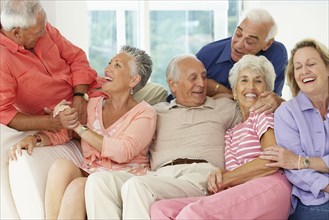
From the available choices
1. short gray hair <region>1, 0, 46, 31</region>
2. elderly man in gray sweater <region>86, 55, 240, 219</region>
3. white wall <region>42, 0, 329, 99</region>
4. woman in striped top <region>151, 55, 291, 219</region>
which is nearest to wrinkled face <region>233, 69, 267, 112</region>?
woman in striped top <region>151, 55, 291, 219</region>

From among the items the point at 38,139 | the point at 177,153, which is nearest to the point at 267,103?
the point at 177,153

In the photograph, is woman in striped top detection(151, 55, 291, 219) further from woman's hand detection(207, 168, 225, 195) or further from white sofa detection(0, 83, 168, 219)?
white sofa detection(0, 83, 168, 219)

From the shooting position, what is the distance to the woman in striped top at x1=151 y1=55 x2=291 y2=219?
8.51 ft

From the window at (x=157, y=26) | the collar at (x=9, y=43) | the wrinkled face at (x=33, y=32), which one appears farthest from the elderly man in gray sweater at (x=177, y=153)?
the window at (x=157, y=26)

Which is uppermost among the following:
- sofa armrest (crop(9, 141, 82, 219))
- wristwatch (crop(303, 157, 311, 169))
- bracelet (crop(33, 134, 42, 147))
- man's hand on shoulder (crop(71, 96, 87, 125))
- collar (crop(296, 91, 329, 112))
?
collar (crop(296, 91, 329, 112))

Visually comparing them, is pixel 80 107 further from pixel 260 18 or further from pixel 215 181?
pixel 260 18

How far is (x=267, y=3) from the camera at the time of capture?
612 cm

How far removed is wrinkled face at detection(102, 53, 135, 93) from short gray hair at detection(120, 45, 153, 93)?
→ 2cm

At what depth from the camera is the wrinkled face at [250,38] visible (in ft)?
11.4

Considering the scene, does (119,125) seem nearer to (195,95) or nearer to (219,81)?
(195,95)

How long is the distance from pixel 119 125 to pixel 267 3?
3.33 meters

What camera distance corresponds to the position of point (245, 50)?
3.50m

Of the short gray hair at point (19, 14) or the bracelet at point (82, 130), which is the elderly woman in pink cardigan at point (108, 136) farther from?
the short gray hair at point (19, 14)

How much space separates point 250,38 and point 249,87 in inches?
19.2
